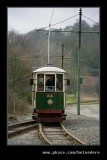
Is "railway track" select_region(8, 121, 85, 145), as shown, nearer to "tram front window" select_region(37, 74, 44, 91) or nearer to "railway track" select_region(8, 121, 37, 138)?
"railway track" select_region(8, 121, 37, 138)

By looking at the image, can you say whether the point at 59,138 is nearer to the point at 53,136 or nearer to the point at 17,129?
the point at 53,136

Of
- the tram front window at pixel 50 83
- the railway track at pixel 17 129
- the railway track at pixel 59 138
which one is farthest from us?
the tram front window at pixel 50 83

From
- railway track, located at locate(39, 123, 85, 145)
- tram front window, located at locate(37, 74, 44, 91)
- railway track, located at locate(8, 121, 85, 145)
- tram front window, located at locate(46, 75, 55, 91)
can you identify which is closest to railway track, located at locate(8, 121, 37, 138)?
railway track, located at locate(8, 121, 85, 145)

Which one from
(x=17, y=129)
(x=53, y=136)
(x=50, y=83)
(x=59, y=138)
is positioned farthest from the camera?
(x=50, y=83)

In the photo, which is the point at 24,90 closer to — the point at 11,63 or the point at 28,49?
the point at 11,63

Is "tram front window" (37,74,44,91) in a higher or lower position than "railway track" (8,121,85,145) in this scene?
higher

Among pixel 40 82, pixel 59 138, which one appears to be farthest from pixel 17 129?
pixel 40 82

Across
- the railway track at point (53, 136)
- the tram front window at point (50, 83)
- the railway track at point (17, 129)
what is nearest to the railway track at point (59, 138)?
the railway track at point (53, 136)

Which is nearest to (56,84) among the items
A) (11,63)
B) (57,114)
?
(57,114)

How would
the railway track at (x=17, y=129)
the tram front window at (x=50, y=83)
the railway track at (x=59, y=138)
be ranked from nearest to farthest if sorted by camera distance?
the railway track at (x=59, y=138) < the railway track at (x=17, y=129) < the tram front window at (x=50, y=83)

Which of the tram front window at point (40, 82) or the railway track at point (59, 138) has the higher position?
the tram front window at point (40, 82)

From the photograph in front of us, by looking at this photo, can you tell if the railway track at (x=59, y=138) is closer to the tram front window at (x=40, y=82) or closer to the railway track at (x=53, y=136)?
the railway track at (x=53, y=136)
